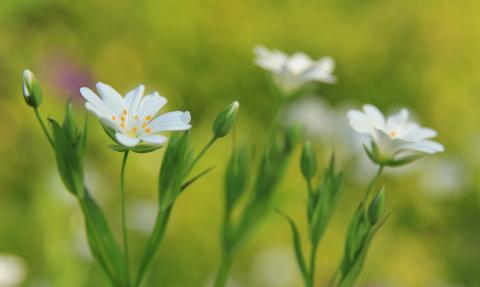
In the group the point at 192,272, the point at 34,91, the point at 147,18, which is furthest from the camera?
the point at 147,18

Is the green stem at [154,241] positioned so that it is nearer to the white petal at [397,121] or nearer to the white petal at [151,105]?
the white petal at [151,105]

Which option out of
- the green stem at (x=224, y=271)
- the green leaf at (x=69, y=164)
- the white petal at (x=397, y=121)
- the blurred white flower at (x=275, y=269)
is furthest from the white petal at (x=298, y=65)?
the blurred white flower at (x=275, y=269)

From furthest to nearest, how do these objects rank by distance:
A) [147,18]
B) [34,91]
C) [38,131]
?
1. [147,18]
2. [38,131]
3. [34,91]

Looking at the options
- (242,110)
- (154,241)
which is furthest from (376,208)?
(242,110)

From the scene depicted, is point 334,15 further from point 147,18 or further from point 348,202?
point 348,202

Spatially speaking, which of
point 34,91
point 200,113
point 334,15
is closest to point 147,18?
point 200,113

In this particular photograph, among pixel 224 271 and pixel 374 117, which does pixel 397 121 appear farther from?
pixel 224 271
